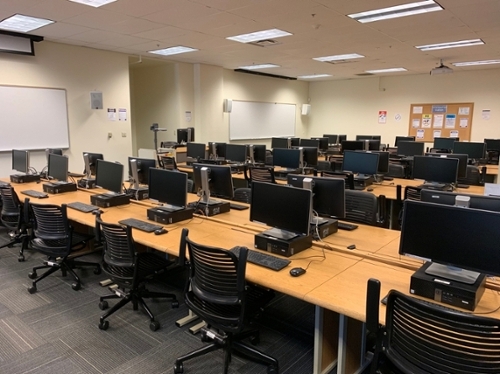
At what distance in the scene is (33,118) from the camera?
22.9ft

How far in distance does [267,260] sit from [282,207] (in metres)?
0.44

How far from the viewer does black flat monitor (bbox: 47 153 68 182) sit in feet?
15.8

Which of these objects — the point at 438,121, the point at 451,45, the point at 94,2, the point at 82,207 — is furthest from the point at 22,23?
the point at 438,121

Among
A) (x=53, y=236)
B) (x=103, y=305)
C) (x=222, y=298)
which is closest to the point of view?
(x=222, y=298)

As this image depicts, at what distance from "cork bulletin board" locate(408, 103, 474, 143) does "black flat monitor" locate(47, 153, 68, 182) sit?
35.2ft

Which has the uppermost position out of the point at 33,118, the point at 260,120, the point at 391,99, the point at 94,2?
the point at 94,2

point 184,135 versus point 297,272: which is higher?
point 184,135

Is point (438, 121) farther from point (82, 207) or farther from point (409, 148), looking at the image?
point (82, 207)

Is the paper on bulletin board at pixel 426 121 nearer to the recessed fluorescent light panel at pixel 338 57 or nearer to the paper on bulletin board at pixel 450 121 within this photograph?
the paper on bulletin board at pixel 450 121

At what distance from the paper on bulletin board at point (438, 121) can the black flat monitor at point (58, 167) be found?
35.6 feet

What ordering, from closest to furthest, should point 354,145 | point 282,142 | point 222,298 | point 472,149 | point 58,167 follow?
point 222,298, point 58,167, point 472,149, point 354,145, point 282,142

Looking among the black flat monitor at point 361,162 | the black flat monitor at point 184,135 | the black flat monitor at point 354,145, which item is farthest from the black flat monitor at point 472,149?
the black flat monitor at point 184,135

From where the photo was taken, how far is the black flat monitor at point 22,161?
555 centimetres

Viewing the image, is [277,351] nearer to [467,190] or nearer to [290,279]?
[290,279]
